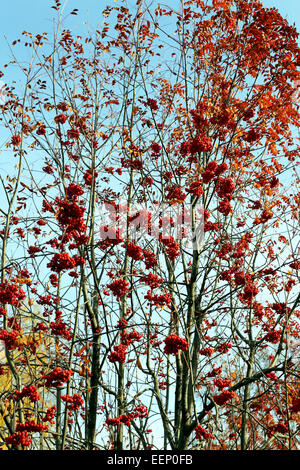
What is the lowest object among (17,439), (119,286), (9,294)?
(17,439)

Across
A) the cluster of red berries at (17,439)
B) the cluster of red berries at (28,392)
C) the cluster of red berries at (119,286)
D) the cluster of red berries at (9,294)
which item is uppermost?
the cluster of red berries at (119,286)

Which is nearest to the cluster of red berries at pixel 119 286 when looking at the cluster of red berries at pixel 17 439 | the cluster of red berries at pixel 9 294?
the cluster of red berries at pixel 9 294

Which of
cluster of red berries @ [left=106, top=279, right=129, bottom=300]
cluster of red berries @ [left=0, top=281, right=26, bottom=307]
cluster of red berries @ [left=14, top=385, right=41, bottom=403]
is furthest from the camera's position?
cluster of red berries @ [left=106, top=279, right=129, bottom=300]

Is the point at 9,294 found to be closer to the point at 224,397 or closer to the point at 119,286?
the point at 119,286

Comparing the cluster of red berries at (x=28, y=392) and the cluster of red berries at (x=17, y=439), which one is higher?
the cluster of red berries at (x=28, y=392)

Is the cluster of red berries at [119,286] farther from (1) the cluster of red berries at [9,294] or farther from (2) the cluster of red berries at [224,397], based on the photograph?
(2) the cluster of red berries at [224,397]

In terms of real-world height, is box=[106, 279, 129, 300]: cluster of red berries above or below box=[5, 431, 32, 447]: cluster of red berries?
above

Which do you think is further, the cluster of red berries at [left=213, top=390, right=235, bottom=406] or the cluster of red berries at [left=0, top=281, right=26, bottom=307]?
the cluster of red berries at [left=213, top=390, right=235, bottom=406]

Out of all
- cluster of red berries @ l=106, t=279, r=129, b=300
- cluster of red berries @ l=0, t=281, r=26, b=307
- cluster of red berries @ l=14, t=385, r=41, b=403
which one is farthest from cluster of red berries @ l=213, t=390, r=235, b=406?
cluster of red berries @ l=0, t=281, r=26, b=307

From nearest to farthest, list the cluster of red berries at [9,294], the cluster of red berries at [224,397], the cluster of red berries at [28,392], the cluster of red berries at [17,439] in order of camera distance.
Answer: the cluster of red berries at [17,439]
the cluster of red berries at [28,392]
the cluster of red berries at [9,294]
the cluster of red berries at [224,397]

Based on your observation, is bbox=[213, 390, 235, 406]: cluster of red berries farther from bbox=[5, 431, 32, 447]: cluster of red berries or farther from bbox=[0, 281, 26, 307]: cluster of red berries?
bbox=[0, 281, 26, 307]: cluster of red berries

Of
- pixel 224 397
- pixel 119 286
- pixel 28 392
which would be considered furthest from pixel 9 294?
pixel 224 397

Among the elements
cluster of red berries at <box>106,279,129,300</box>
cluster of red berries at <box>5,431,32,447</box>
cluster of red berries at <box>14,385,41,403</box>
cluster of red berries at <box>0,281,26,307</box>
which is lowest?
cluster of red berries at <box>5,431,32,447</box>

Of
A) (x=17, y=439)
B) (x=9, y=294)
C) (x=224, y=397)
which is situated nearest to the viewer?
(x=17, y=439)
